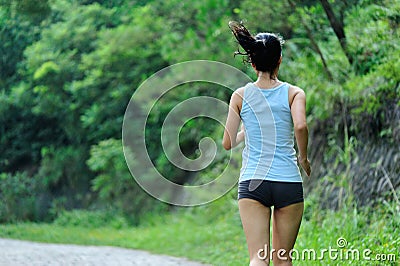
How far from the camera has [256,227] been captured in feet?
12.8

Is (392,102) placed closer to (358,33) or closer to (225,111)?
(358,33)

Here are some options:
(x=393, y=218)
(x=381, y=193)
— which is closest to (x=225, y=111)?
(x=381, y=193)

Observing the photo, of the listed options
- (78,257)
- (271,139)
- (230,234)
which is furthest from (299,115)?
(230,234)

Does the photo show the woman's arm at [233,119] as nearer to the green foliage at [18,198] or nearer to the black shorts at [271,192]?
the black shorts at [271,192]

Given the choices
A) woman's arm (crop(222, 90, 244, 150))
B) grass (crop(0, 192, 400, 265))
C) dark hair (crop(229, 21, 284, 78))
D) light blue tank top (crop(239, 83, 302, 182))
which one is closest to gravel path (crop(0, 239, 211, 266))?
grass (crop(0, 192, 400, 265))

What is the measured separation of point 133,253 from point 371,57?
437cm

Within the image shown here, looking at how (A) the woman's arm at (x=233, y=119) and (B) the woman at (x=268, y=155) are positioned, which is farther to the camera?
(A) the woman's arm at (x=233, y=119)

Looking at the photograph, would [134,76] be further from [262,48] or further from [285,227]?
[285,227]

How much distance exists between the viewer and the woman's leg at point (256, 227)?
3900mm

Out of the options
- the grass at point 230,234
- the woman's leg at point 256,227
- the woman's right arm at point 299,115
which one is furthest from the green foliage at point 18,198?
the woman's right arm at point 299,115

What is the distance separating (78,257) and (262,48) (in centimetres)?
582

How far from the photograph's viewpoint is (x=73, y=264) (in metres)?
8.24

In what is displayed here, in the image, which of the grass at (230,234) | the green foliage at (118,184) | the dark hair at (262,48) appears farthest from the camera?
the green foliage at (118,184)

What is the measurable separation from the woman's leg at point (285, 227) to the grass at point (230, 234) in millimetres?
2294
